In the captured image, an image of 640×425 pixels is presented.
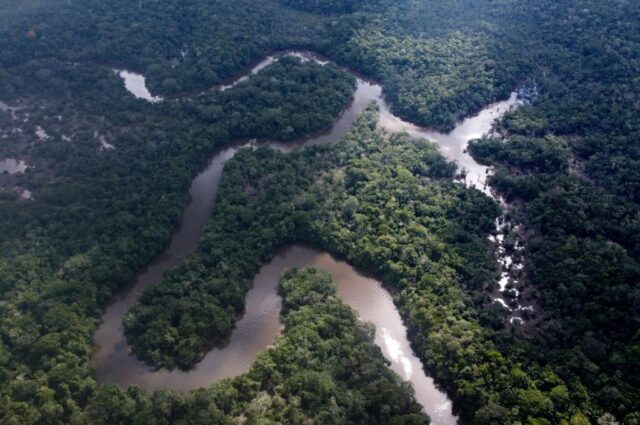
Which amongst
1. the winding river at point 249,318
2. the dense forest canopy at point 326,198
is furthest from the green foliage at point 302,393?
the winding river at point 249,318

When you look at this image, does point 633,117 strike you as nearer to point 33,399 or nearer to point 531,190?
point 531,190

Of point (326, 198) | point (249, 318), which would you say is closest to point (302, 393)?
point (249, 318)

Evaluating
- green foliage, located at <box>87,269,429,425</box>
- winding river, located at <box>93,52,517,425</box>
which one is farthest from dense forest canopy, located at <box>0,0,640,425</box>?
winding river, located at <box>93,52,517,425</box>

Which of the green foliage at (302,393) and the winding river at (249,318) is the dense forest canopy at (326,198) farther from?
the winding river at (249,318)

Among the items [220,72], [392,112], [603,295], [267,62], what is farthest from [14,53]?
[603,295]

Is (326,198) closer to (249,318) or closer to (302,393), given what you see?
(249,318)

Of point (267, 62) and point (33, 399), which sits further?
point (267, 62)
